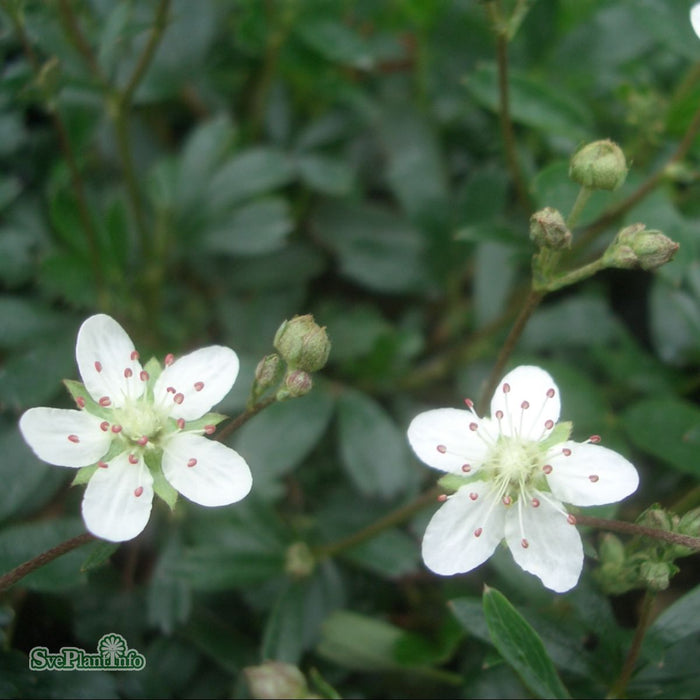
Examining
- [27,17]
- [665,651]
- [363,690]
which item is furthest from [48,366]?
[665,651]

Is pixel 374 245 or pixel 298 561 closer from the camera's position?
pixel 298 561

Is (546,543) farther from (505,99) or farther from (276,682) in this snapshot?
(505,99)

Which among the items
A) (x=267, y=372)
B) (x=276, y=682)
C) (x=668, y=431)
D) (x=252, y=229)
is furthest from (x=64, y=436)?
(x=668, y=431)

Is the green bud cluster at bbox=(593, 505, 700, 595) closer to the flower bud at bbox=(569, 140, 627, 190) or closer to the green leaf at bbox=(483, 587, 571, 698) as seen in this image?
the green leaf at bbox=(483, 587, 571, 698)

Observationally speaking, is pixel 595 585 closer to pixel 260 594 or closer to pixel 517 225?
pixel 260 594

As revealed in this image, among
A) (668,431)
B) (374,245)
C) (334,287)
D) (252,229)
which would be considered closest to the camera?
(668,431)

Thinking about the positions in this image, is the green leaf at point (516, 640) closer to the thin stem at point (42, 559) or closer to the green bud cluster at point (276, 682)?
the green bud cluster at point (276, 682)

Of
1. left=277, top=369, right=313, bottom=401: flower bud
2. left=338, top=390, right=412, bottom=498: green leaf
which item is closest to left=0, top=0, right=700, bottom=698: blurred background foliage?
left=338, top=390, right=412, bottom=498: green leaf

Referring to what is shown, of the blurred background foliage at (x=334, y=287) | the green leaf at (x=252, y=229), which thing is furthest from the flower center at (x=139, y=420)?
the green leaf at (x=252, y=229)
